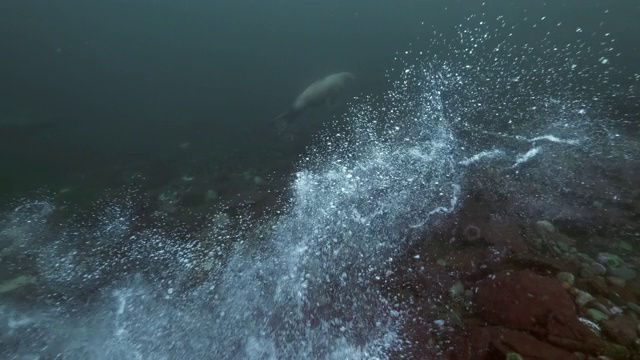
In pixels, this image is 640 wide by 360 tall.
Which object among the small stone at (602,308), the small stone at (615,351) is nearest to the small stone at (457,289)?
the small stone at (602,308)

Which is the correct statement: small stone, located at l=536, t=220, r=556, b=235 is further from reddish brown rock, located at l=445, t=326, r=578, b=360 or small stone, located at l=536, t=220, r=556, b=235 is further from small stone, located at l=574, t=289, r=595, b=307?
reddish brown rock, located at l=445, t=326, r=578, b=360

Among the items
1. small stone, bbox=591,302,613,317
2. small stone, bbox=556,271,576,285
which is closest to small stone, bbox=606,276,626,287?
small stone, bbox=556,271,576,285

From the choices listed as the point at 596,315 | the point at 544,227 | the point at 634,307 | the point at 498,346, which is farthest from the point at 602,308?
the point at 544,227

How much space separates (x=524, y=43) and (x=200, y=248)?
12.8 metres

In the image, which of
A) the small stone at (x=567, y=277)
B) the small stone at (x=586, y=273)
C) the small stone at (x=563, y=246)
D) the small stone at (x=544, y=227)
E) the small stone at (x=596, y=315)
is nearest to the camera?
the small stone at (x=596, y=315)

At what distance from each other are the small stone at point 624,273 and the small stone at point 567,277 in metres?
0.68

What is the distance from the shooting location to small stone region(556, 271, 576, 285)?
5042 mm

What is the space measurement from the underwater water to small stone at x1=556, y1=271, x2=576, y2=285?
611mm

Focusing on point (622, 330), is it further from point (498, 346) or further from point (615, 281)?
point (498, 346)

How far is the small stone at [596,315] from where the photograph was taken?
177 inches

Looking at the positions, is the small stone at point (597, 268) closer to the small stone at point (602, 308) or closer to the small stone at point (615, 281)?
the small stone at point (615, 281)

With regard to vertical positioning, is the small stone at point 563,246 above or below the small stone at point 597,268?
above

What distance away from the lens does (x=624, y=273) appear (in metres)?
5.23

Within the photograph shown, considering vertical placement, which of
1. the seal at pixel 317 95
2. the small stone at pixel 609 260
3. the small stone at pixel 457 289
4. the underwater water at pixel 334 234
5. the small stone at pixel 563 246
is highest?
the seal at pixel 317 95
